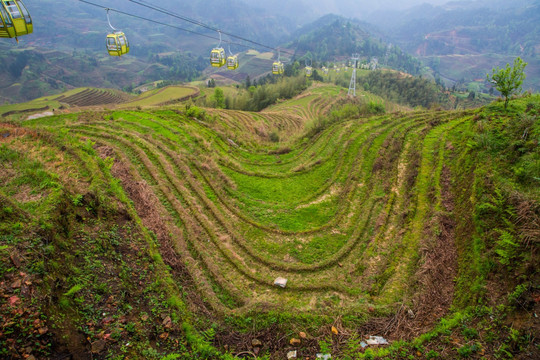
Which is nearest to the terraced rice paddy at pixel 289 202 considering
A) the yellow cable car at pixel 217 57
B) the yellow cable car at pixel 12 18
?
the yellow cable car at pixel 12 18

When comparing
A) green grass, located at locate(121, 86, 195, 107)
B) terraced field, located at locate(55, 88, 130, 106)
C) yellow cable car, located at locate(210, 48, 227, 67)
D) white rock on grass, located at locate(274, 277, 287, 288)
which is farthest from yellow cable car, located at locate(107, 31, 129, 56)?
terraced field, located at locate(55, 88, 130, 106)

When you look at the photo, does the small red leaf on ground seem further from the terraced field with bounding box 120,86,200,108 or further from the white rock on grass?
the terraced field with bounding box 120,86,200,108

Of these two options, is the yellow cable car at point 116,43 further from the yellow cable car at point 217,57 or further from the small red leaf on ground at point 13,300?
the small red leaf on ground at point 13,300

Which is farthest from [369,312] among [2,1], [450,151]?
[2,1]

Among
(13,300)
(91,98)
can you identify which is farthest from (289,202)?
(91,98)

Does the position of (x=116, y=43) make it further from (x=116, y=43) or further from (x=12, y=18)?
(x=12, y=18)

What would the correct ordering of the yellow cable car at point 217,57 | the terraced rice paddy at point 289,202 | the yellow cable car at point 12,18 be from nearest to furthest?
the yellow cable car at point 12,18, the terraced rice paddy at point 289,202, the yellow cable car at point 217,57
